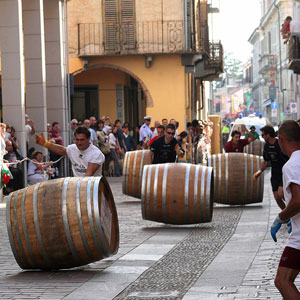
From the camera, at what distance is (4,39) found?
69.3 ft

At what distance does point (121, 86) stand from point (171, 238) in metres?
25.3

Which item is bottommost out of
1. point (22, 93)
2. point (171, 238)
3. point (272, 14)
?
point (171, 238)

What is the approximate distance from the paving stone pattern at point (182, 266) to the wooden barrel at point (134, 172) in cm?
412

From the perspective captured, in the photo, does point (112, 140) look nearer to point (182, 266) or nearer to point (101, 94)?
point (101, 94)

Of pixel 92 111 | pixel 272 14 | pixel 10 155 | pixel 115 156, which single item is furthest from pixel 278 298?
pixel 272 14

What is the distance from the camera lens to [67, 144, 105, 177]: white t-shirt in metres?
11.9

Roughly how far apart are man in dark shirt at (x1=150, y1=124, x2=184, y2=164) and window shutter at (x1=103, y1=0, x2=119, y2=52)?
58.6ft

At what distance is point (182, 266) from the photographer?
10.2 metres

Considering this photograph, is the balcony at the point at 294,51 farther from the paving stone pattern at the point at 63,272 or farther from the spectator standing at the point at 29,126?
the paving stone pattern at the point at 63,272

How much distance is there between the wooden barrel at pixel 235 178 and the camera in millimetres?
17766

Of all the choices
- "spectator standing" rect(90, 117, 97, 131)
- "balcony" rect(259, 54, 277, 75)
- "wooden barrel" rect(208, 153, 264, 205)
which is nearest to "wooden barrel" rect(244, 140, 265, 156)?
"spectator standing" rect(90, 117, 97, 131)

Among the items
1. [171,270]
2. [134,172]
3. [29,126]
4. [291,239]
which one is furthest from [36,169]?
[291,239]

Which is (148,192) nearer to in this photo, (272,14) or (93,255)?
(93,255)

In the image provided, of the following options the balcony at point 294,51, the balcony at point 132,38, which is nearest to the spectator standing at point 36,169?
the balcony at point 132,38
